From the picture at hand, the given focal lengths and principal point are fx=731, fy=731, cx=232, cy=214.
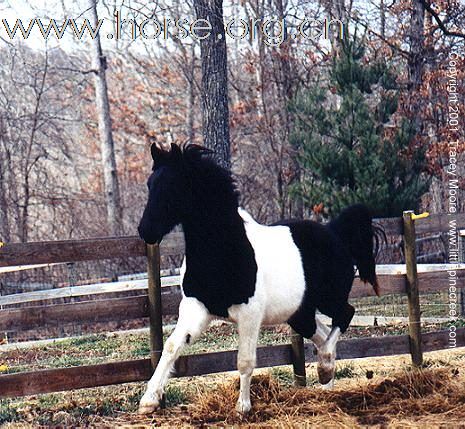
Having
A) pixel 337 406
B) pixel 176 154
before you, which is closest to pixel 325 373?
pixel 337 406

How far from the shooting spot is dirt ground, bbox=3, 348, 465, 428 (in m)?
5.00

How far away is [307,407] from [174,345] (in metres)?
1.07

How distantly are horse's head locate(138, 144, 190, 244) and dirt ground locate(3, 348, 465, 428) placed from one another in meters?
1.38

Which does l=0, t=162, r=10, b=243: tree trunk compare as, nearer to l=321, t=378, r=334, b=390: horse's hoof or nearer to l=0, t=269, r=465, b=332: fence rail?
l=0, t=269, r=465, b=332: fence rail

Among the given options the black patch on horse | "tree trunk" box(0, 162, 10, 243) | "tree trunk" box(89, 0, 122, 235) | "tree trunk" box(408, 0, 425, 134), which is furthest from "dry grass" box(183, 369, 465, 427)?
"tree trunk" box(89, 0, 122, 235)

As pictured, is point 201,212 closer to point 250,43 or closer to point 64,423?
point 64,423

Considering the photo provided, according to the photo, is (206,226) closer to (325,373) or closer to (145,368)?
(145,368)

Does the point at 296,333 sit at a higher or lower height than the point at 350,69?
lower

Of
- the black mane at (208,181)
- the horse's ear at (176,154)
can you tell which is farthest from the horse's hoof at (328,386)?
the horse's ear at (176,154)

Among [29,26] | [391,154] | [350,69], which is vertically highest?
[29,26]

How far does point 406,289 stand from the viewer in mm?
7297

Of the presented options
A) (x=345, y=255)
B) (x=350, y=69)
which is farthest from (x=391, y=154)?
(x=345, y=255)

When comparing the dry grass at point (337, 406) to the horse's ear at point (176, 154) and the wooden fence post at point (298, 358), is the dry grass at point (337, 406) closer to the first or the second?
the wooden fence post at point (298, 358)

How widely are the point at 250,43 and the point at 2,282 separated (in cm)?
1067
